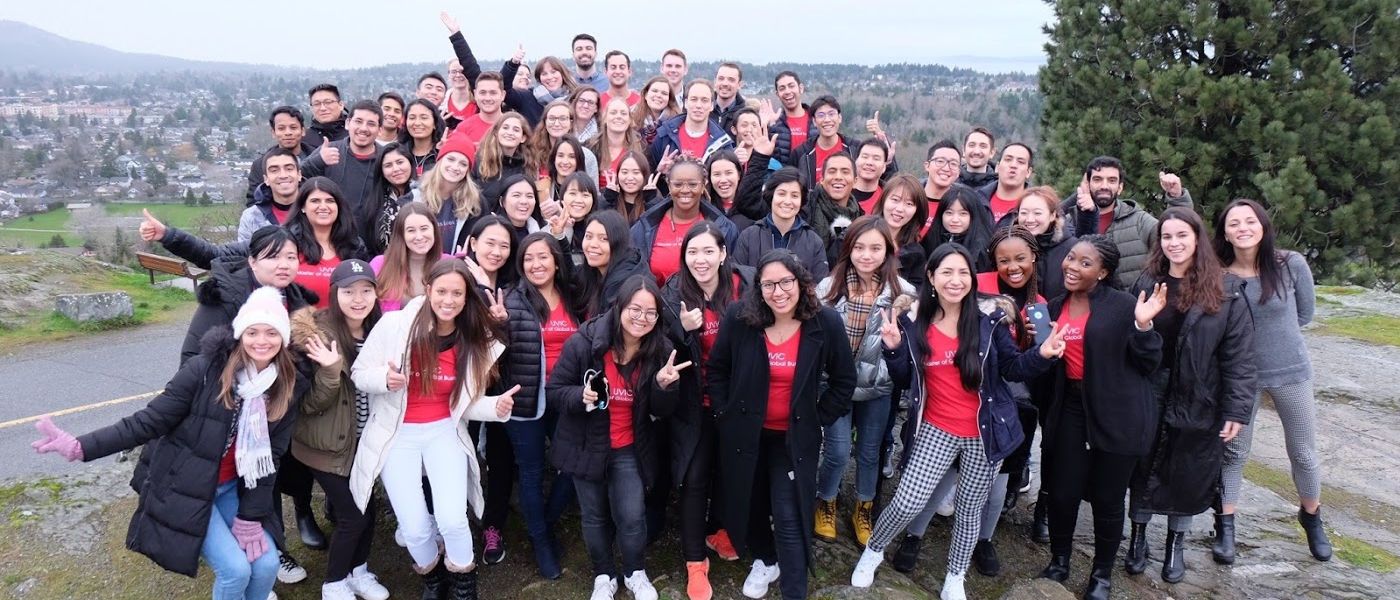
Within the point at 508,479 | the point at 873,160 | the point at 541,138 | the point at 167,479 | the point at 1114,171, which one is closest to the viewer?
the point at 167,479

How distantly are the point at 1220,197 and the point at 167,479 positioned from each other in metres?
12.5

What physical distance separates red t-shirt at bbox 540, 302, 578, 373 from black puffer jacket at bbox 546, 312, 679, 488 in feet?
1.25

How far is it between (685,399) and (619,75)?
5.55 meters

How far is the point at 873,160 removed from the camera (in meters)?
6.41

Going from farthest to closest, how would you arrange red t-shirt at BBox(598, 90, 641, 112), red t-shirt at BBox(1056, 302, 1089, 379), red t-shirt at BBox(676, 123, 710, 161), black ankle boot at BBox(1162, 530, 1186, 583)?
red t-shirt at BBox(598, 90, 641, 112) < red t-shirt at BBox(676, 123, 710, 161) < black ankle boot at BBox(1162, 530, 1186, 583) < red t-shirt at BBox(1056, 302, 1089, 379)

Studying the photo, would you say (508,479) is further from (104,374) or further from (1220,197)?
(1220,197)

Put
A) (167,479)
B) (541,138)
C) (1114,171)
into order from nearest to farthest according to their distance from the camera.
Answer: (167,479), (1114,171), (541,138)

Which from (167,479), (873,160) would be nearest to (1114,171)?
(873,160)

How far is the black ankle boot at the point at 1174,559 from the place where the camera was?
17.3ft

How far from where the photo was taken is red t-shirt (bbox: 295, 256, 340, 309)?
200 inches

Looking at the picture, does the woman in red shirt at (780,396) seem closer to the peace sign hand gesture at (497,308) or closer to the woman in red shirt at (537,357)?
the woman in red shirt at (537,357)

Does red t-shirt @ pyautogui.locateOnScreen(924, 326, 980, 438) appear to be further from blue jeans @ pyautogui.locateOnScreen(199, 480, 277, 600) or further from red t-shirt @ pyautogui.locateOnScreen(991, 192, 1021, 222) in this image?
blue jeans @ pyautogui.locateOnScreen(199, 480, 277, 600)

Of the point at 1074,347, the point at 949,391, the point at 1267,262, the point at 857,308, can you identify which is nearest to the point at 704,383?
the point at 857,308

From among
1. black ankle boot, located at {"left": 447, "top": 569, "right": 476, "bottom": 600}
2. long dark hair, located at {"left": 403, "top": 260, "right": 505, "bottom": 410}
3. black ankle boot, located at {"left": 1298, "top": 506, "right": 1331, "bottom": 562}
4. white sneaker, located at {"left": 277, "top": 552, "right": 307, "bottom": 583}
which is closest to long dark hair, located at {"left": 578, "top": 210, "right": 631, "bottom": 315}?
long dark hair, located at {"left": 403, "top": 260, "right": 505, "bottom": 410}
